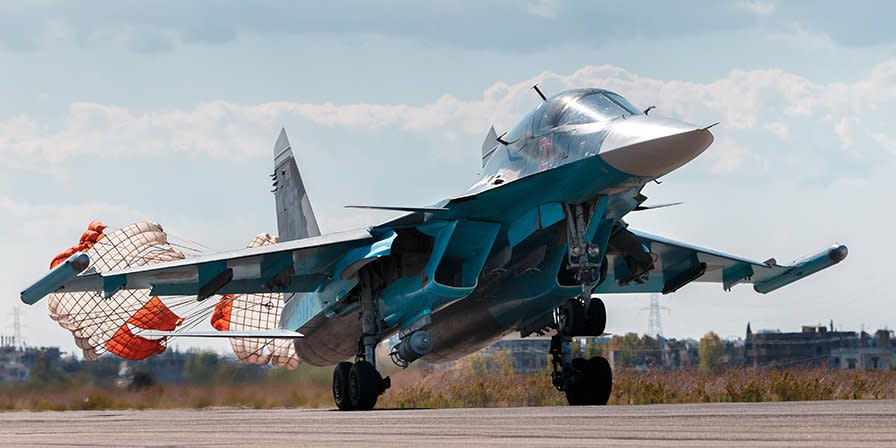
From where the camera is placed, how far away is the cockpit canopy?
15.7 meters

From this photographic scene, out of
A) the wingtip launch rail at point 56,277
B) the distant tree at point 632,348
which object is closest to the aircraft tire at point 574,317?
the wingtip launch rail at point 56,277

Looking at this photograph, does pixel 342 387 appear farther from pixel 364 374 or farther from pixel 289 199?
pixel 289 199

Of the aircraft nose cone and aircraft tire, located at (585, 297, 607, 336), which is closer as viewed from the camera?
the aircraft nose cone

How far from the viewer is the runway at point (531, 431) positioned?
775 cm

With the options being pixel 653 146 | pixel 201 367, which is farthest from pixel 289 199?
pixel 653 146

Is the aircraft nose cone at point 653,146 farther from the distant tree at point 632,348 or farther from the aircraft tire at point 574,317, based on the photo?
the distant tree at point 632,348

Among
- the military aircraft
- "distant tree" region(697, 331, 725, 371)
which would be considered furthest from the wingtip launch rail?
"distant tree" region(697, 331, 725, 371)

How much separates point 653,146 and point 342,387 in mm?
5658

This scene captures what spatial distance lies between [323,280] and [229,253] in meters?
1.76

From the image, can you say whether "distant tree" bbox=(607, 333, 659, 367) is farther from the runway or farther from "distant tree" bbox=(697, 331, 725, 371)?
the runway

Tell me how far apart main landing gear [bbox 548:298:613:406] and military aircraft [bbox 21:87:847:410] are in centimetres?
2

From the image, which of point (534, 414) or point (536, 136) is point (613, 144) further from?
point (534, 414)

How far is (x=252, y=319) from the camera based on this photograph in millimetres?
26062

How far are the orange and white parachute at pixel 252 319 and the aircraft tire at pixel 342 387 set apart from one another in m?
7.16
